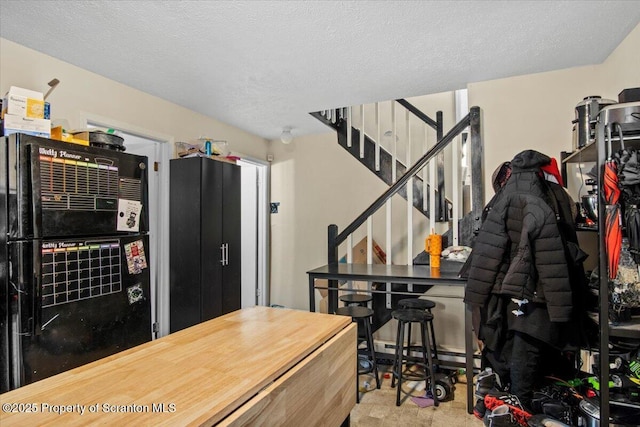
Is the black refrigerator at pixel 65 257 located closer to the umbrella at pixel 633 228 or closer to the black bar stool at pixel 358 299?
the black bar stool at pixel 358 299

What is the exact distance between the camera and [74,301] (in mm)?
1858

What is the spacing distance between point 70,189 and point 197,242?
1.35m

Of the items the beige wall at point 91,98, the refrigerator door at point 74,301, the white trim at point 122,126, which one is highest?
the beige wall at point 91,98

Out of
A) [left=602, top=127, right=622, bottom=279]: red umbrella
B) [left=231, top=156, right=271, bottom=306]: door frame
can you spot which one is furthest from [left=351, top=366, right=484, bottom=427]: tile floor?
[left=231, top=156, right=271, bottom=306]: door frame

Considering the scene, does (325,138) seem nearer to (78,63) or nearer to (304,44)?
(304,44)

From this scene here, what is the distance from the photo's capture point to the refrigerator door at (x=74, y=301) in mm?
1666

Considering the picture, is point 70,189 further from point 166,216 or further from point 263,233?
point 263,233

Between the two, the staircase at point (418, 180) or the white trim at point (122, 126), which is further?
the staircase at point (418, 180)

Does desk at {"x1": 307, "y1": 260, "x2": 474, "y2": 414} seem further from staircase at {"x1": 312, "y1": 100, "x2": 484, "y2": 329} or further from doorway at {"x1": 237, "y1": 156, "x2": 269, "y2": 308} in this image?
doorway at {"x1": 237, "y1": 156, "x2": 269, "y2": 308}

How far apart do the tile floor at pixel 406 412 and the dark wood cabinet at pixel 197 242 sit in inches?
61.3

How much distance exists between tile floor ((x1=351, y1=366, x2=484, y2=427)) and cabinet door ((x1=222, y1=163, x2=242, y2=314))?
5.11 feet

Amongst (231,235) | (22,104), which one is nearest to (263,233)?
(231,235)

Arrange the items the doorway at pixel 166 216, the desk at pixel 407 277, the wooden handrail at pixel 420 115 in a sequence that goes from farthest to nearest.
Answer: the wooden handrail at pixel 420 115
the doorway at pixel 166 216
the desk at pixel 407 277

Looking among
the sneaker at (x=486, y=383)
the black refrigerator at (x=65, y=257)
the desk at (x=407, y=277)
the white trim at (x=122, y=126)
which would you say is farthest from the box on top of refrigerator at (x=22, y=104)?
the sneaker at (x=486, y=383)
